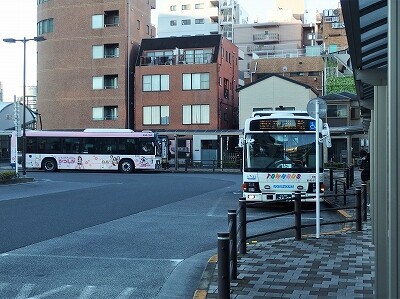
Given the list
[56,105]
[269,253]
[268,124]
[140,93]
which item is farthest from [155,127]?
[269,253]

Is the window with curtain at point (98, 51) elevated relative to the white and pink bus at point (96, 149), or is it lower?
elevated

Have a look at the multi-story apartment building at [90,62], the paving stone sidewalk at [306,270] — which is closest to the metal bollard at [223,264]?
the paving stone sidewalk at [306,270]

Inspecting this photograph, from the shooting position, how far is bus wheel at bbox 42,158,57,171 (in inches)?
1709

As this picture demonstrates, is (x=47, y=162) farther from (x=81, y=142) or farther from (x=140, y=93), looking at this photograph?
(x=140, y=93)

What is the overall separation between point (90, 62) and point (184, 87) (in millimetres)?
9942

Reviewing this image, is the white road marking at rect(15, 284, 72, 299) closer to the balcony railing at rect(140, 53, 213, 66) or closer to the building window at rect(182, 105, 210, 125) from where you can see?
the building window at rect(182, 105, 210, 125)

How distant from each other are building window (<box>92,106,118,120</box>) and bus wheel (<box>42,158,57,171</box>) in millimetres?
13015

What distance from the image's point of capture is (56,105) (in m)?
57.1

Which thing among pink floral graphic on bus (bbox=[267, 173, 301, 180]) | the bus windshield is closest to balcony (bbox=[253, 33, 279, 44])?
the bus windshield

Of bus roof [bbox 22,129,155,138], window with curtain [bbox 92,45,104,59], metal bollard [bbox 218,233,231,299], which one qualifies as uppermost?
window with curtain [bbox 92,45,104,59]

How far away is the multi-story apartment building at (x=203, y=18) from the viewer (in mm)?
91812

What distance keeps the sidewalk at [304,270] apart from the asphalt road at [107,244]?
0.73 meters

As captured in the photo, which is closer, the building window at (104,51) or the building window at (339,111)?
the building window at (339,111)

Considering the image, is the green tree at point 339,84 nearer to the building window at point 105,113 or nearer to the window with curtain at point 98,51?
the building window at point 105,113
